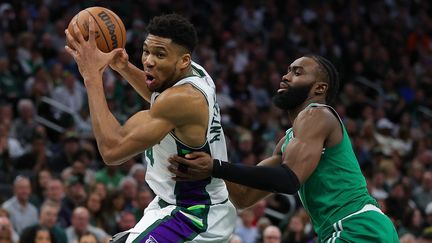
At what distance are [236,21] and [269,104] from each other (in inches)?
114

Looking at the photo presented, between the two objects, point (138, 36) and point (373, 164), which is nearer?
point (373, 164)

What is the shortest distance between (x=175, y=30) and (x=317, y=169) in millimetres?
1219

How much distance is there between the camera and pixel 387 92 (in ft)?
59.7

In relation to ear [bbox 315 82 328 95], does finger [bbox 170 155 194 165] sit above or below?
below

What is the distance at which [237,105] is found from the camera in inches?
587

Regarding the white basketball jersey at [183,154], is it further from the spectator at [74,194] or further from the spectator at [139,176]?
the spectator at [139,176]

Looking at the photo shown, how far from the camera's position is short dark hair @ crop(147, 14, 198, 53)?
5539 millimetres

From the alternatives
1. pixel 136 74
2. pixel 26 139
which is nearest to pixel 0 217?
pixel 26 139

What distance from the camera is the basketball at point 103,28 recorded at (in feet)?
18.5

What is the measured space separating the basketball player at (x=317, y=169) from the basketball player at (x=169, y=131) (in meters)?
0.22

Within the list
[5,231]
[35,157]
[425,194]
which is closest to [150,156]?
[5,231]

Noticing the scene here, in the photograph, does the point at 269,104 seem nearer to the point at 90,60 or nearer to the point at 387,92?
the point at 387,92

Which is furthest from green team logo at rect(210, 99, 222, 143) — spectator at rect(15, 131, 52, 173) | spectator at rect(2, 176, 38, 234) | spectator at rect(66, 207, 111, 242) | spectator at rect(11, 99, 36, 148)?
spectator at rect(11, 99, 36, 148)

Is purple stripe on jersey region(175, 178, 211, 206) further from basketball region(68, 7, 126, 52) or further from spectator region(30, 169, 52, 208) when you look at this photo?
spectator region(30, 169, 52, 208)
